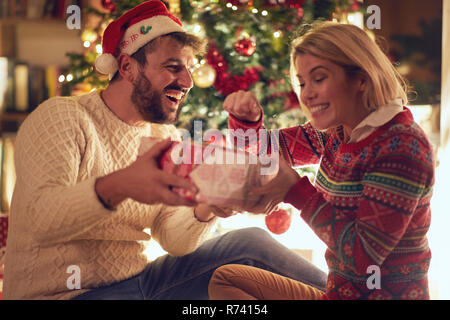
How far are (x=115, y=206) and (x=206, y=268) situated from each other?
Answer: 42 centimetres

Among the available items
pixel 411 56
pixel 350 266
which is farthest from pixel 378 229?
pixel 411 56

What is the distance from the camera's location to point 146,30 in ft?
3.78

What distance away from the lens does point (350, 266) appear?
2.96ft

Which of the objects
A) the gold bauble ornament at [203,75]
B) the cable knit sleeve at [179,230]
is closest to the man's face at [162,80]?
the cable knit sleeve at [179,230]

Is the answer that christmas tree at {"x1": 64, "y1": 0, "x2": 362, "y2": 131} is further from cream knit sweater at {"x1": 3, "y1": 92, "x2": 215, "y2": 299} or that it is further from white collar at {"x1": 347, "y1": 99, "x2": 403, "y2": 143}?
white collar at {"x1": 347, "y1": 99, "x2": 403, "y2": 143}

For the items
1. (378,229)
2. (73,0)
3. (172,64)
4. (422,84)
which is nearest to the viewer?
(378,229)

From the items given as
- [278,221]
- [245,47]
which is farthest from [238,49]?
[278,221]

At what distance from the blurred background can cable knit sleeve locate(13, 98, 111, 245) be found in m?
0.53

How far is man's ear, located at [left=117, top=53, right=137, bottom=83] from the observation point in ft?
3.88

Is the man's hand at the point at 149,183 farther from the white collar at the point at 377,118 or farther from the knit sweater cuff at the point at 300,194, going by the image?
the white collar at the point at 377,118

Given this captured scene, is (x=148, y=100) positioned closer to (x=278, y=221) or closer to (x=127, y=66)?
(x=127, y=66)

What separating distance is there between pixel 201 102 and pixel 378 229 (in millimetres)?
1344

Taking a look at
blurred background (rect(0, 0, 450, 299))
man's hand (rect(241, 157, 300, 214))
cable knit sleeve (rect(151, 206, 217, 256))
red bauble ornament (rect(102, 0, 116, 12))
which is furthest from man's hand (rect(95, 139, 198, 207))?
red bauble ornament (rect(102, 0, 116, 12))
